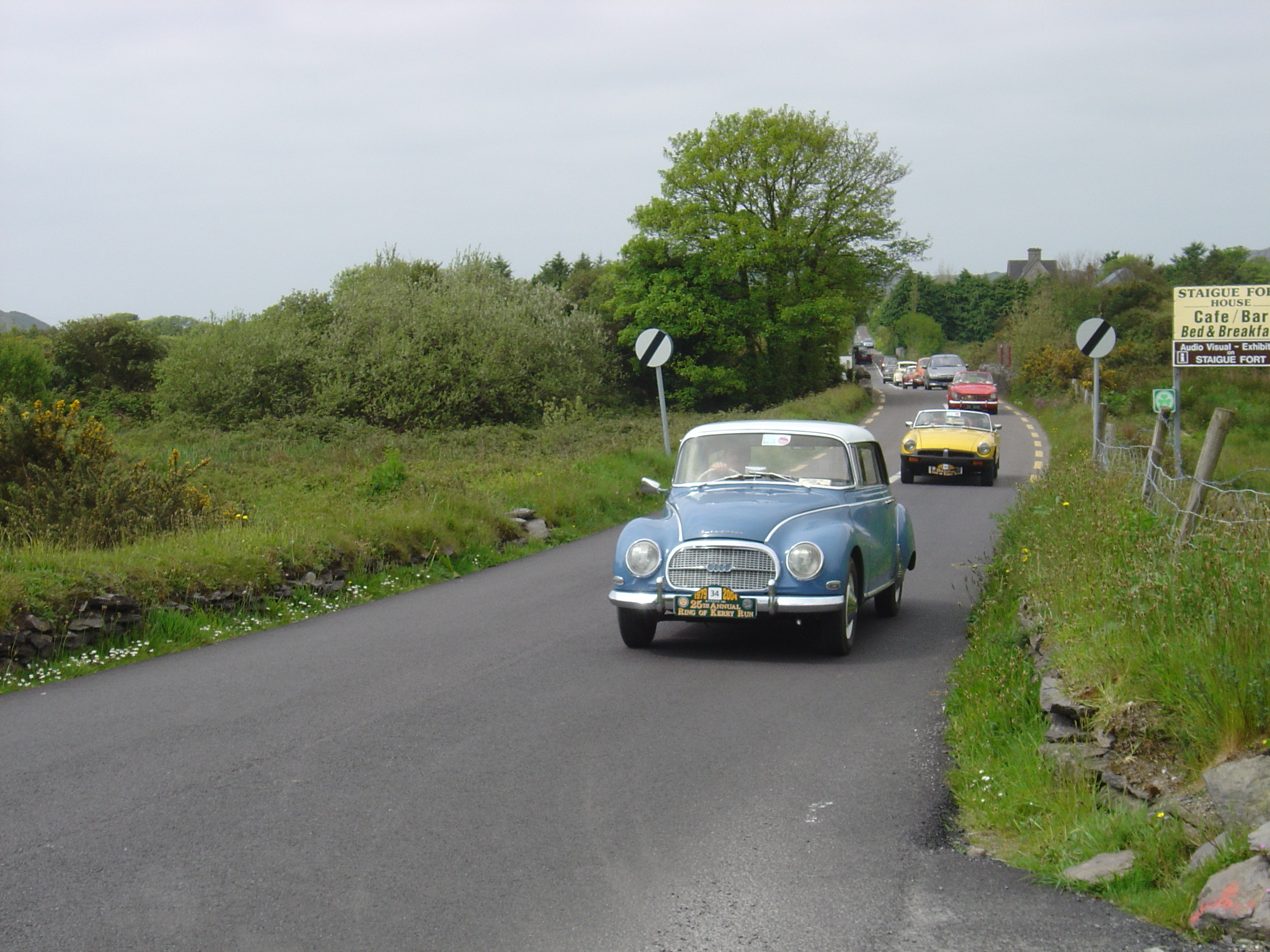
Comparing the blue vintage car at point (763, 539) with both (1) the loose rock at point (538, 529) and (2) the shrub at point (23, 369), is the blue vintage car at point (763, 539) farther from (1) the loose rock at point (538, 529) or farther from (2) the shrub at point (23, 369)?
(2) the shrub at point (23, 369)

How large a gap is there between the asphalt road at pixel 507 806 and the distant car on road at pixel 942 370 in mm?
62503

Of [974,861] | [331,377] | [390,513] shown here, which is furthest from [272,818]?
[331,377]

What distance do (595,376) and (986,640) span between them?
39.9 metres

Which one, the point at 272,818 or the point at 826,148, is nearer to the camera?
the point at 272,818

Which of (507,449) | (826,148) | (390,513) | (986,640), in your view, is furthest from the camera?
(826,148)

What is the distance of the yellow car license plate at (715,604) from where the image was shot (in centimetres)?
866

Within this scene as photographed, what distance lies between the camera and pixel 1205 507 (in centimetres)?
797

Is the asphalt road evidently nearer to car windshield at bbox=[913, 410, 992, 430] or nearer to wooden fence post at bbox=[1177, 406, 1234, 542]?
wooden fence post at bbox=[1177, 406, 1234, 542]

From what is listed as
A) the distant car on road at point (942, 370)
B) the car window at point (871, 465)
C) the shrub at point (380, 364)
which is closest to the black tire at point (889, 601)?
the car window at point (871, 465)

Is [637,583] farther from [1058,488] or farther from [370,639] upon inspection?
[1058,488]

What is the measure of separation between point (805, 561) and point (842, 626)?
23.3 inches

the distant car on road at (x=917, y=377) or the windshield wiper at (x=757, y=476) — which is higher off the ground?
Result: the windshield wiper at (x=757, y=476)

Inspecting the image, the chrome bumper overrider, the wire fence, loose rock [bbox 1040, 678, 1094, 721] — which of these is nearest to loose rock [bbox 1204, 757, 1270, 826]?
loose rock [bbox 1040, 678, 1094, 721]

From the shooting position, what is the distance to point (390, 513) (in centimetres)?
1464
